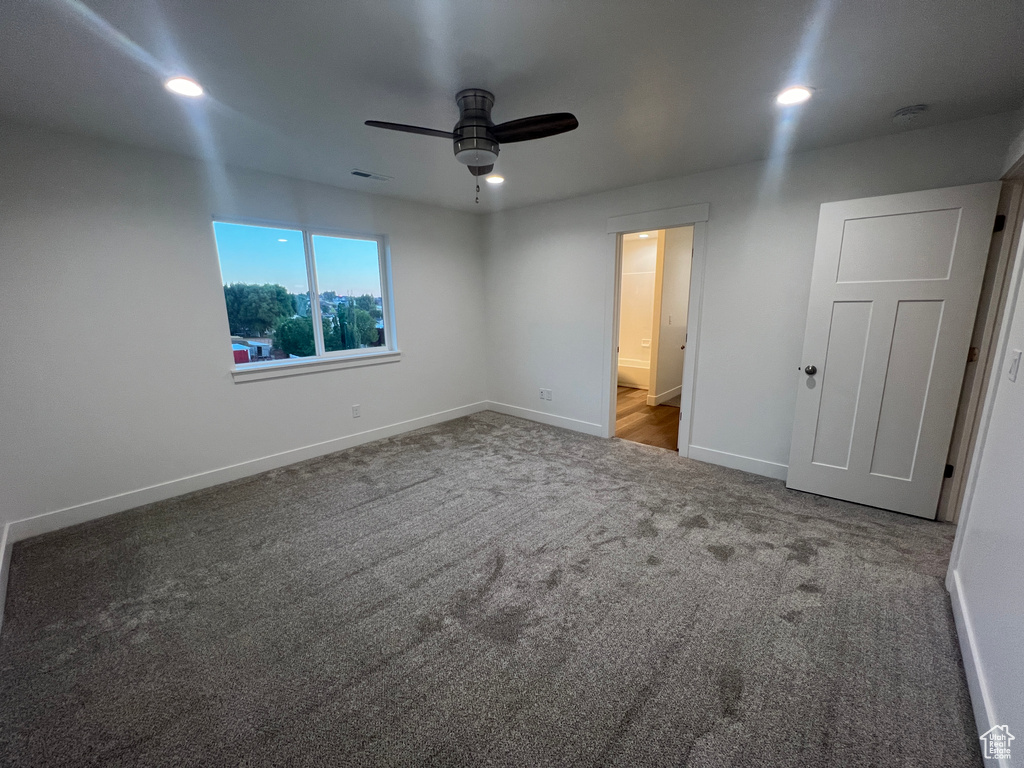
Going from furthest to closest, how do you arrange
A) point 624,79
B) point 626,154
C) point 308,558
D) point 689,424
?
point 689,424
point 626,154
point 308,558
point 624,79

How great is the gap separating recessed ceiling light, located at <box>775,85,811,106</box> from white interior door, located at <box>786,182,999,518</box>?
34.1 inches

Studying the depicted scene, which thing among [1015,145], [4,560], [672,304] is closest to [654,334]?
[672,304]

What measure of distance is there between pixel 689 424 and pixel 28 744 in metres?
3.96

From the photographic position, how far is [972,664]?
1.46 meters

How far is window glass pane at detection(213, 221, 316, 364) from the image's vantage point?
325 cm

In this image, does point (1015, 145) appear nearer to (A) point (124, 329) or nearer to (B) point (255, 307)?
(B) point (255, 307)

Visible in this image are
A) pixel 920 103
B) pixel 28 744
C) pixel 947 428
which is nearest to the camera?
pixel 28 744

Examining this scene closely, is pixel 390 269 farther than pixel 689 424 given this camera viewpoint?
Yes

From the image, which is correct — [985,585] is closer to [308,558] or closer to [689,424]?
[689,424]

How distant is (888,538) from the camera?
2.38 meters

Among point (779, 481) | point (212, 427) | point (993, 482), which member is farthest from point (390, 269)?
point (993, 482)

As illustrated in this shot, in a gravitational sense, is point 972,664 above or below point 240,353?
below

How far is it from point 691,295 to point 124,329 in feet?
13.7

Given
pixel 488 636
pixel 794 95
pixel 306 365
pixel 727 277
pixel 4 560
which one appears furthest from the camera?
pixel 306 365
